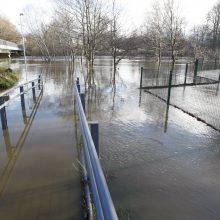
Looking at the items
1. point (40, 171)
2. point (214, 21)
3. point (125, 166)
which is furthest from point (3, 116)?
point (214, 21)

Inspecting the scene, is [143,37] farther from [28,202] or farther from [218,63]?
[28,202]

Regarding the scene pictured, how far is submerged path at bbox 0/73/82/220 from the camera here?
331 centimetres

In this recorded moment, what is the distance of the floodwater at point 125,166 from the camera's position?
3369 mm

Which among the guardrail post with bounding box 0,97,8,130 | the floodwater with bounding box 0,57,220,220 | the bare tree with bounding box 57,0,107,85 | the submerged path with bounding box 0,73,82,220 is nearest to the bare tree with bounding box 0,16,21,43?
the bare tree with bounding box 57,0,107,85

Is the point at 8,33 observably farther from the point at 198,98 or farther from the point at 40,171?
the point at 40,171

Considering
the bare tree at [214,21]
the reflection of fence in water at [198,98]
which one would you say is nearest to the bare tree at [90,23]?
the reflection of fence in water at [198,98]

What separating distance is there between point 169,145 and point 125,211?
2.57 metres

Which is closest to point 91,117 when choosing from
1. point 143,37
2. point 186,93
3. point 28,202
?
point 28,202

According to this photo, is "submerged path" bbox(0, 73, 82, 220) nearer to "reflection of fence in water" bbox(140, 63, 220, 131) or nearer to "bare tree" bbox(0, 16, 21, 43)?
"reflection of fence in water" bbox(140, 63, 220, 131)

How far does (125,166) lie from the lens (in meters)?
4.50

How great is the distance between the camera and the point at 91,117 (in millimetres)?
7730

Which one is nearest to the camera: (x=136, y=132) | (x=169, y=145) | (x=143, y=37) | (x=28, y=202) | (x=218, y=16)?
(x=28, y=202)

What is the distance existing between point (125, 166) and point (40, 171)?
1.60 meters

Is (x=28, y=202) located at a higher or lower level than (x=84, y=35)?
lower
